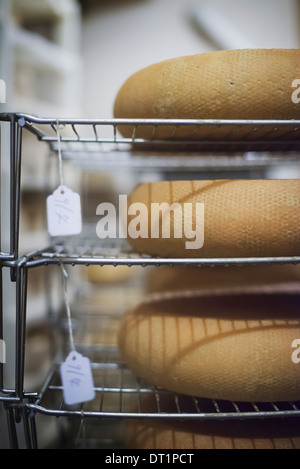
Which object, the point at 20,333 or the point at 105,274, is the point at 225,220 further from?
the point at 105,274

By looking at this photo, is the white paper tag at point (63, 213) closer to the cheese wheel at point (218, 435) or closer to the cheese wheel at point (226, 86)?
the cheese wheel at point (226, 86)

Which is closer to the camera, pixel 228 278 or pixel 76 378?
pixel 76 378

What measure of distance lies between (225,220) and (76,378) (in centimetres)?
29

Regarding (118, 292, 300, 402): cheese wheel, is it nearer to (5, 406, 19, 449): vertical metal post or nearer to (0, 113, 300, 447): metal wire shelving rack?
(0, 113, 300, 447): metal wire shelving rack

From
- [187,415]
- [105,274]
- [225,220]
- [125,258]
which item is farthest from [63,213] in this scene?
[105,274]

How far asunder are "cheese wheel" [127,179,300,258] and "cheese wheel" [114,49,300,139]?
0.31 feet

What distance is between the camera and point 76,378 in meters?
0.45

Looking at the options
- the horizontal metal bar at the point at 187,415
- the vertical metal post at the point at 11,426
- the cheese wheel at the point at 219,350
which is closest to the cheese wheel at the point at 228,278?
the cheese wheel at the point at 219,350

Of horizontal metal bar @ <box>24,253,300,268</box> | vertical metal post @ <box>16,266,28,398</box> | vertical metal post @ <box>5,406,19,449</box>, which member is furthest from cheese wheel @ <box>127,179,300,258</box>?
vertical metal post @ <box>5,406,19,449</box>

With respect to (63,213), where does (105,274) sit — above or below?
below

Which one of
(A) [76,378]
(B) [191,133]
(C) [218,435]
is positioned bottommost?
(C) [218,435]

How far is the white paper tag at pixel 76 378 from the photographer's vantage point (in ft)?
1.46

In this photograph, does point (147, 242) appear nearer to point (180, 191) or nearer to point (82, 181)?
point (180, 191)

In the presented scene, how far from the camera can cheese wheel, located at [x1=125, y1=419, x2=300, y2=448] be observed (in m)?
0.47
